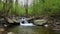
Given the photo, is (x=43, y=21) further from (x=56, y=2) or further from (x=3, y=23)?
(x=3, y=23)

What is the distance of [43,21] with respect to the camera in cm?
3309

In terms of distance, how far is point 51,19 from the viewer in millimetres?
33062

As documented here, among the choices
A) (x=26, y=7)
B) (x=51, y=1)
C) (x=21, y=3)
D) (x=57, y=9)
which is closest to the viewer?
(x=57, y=9)

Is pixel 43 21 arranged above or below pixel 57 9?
below

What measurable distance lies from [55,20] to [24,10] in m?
33.6

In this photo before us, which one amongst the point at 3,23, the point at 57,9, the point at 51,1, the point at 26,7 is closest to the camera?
the point at 3,23

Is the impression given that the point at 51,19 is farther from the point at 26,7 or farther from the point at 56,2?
the point at 26,7

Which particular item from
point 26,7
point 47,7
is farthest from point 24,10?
point 47,7

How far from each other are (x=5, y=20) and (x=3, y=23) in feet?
2.02

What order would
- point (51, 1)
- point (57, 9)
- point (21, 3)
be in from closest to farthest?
point (57, 9), point (51, 1), point (21, 3)

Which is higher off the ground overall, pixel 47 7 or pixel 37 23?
pixel 47 7

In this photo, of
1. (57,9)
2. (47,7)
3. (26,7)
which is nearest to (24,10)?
(26,7)

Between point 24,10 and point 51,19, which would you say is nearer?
point 51,19

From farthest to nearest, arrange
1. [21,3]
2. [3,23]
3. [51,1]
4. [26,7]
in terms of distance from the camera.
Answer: [21,3], [26,7], [51,1], [3,23]
